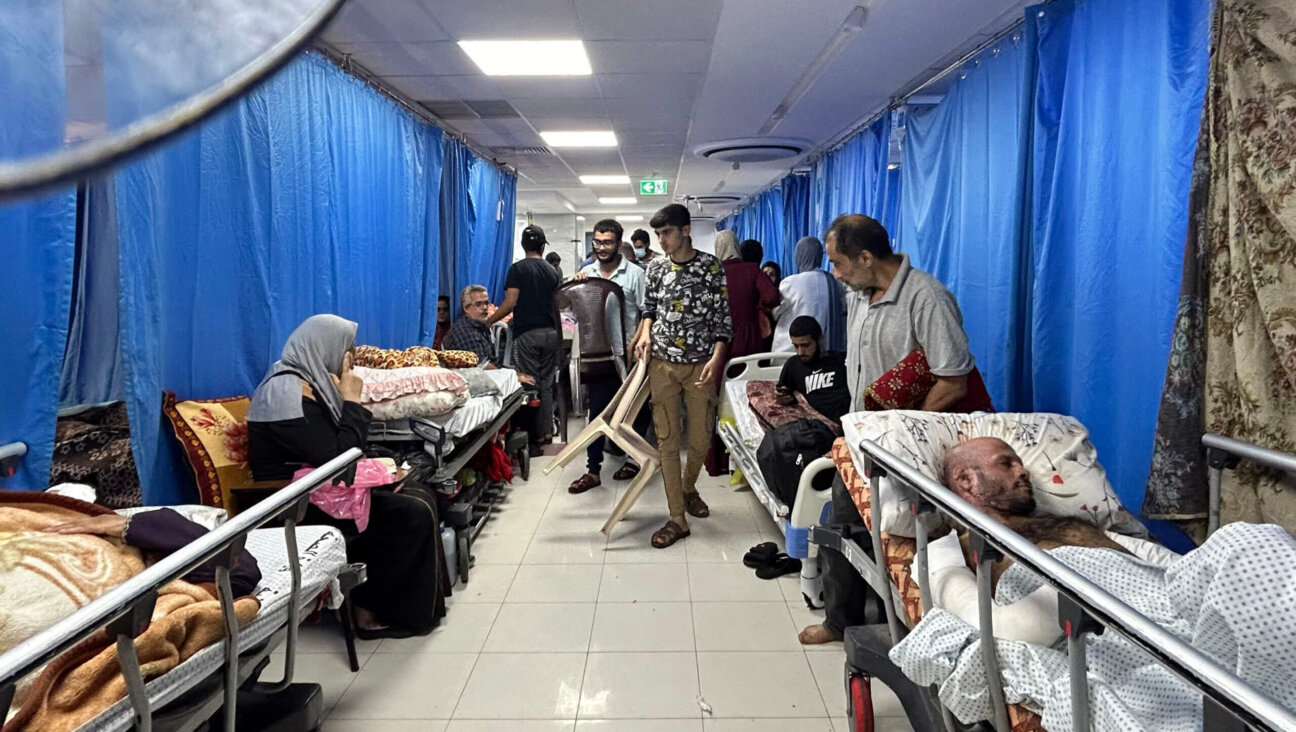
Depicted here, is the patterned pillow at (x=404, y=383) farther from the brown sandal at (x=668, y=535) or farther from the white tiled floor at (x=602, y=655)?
the brown sandal at (x=668, y=535)

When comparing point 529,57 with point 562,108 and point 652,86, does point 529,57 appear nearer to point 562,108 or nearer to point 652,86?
point 652,86

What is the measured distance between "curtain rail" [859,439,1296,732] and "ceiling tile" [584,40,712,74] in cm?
293

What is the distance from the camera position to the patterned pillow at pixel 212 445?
228 centimetres

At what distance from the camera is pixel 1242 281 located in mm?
1760

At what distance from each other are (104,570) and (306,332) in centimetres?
125

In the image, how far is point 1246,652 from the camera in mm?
944

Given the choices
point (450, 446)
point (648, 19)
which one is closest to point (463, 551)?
point (450, 446)

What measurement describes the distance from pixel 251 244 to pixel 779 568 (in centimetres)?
245

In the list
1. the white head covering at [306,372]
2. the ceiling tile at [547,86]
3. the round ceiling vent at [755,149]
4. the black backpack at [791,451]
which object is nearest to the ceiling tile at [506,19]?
the ceiling tile at [547,86]

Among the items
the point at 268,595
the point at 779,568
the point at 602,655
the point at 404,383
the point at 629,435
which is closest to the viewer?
the point at 268,595

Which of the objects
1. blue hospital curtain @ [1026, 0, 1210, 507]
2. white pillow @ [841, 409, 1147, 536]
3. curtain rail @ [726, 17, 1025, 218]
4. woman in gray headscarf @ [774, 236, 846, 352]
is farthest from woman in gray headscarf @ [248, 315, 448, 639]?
curtain rail @ [726, 17, 1025, 218]

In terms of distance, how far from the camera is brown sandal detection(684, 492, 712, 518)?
3740mm

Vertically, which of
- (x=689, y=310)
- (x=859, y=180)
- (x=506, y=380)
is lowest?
(x=506, y=380)

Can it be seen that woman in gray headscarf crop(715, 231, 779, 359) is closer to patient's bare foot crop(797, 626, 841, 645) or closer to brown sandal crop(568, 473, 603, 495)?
brown sandal crop(568, 473, 603, 495)
